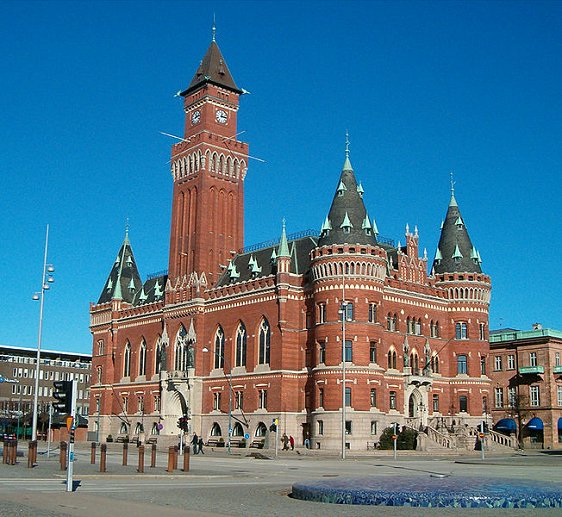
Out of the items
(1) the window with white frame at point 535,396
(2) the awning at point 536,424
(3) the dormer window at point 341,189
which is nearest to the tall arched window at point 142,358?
(3) the dormer window at point 341,189

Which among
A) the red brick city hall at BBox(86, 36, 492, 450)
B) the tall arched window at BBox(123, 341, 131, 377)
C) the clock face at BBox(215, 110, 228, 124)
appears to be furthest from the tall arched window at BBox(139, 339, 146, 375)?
the clock face at BBox(215, 110, 228, 124)

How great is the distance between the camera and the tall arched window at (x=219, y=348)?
87.4m

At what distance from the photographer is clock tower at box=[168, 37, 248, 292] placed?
302 feet

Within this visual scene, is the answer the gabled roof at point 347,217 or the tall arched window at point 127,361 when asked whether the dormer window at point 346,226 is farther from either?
the tall arched window at point 127,361

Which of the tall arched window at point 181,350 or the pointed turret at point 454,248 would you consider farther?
the tall arched window at point 181,350

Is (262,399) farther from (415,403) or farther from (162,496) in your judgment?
(162,496)

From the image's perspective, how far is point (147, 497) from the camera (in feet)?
80.4

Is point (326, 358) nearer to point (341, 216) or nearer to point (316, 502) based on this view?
point (341, 216)

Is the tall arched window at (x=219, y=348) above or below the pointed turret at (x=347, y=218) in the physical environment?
below

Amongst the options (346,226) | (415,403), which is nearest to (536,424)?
(415,403)

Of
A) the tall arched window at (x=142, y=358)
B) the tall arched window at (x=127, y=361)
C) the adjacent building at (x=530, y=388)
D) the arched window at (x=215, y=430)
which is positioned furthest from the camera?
the tall arched window at (x=127, y=361)

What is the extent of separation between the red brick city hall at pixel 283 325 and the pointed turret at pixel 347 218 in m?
0.13

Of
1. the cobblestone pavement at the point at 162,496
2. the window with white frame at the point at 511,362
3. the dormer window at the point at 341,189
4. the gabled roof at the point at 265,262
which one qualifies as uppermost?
the dormer window at the point at 341,189

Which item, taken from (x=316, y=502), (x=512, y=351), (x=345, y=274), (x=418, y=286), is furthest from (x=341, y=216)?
(x=316, y=502)
